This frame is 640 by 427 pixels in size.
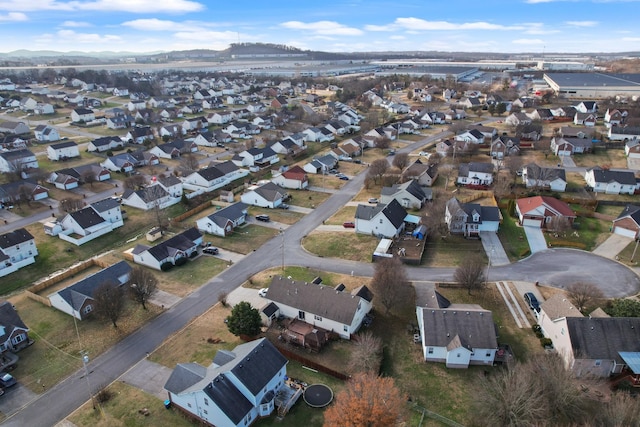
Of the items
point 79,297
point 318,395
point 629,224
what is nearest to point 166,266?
point 79,297

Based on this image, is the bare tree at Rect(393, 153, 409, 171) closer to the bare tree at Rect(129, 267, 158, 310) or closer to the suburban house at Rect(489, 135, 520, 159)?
the suburban house at Rect(489, 135, 520, 159)

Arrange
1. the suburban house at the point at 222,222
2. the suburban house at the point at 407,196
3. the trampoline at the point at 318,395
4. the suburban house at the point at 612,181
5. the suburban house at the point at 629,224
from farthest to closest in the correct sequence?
the suburban house at the point at 612,181, the suburban house at the point at 407,196, the suburban house at the point at 222,222, the suburban house at the point at 629,224, the trampoline at the point at 318,395

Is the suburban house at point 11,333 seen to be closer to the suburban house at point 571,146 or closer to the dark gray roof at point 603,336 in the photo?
the dark gray roof at point 603,336

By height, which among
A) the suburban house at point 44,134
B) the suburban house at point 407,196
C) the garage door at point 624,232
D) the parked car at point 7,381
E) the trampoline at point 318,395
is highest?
the suburban house at point 44,134

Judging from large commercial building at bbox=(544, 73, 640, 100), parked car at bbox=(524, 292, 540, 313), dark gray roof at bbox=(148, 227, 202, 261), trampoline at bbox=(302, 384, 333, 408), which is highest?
large commercial building at bbox=(544, 73, 640, 100)

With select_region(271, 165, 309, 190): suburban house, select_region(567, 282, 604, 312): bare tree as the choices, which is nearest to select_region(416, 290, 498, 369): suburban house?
select_region(567, 282, 604, 312): bare tree

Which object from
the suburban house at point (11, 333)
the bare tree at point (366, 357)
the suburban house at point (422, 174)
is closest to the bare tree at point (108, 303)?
the suburban house at point (11, 333)

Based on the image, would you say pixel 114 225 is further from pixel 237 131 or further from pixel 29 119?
pixel 29 119
